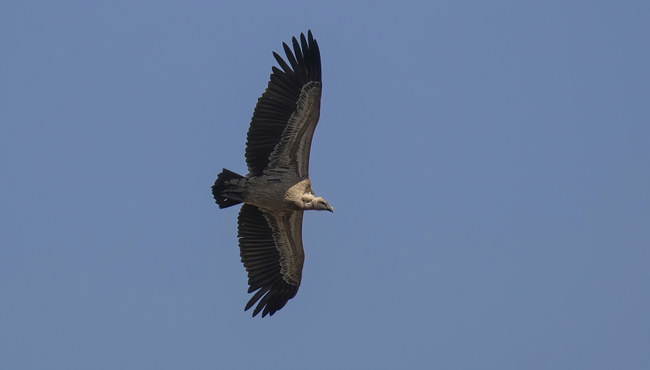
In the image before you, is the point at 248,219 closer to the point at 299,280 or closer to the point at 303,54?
the point at 299,280

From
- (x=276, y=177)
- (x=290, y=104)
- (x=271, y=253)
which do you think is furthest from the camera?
(x=271, y=253)

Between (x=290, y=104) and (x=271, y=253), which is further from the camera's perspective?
(x=271, y=253)

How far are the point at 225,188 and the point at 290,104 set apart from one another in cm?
207

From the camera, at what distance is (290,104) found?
1778 cm

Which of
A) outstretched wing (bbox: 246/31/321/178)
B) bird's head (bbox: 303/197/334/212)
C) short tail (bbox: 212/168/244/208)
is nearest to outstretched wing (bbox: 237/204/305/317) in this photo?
bird's head (bbox: 303/197/334/212)

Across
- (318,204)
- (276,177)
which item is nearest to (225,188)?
(276,177)

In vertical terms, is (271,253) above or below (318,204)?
below

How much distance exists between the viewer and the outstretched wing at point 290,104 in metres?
17.7

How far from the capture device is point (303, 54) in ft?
58.3

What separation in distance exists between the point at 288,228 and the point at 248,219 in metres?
0.87

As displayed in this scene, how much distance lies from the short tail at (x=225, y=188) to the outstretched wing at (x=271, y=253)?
3.85 feet

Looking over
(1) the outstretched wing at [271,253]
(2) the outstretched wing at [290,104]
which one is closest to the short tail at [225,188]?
(2) the outstretched wing at [290,104]

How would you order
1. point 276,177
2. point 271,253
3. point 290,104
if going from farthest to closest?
point 271,253
point 276,177
point 290,104

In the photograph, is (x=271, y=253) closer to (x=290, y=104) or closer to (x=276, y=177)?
(x=276, y=177)
